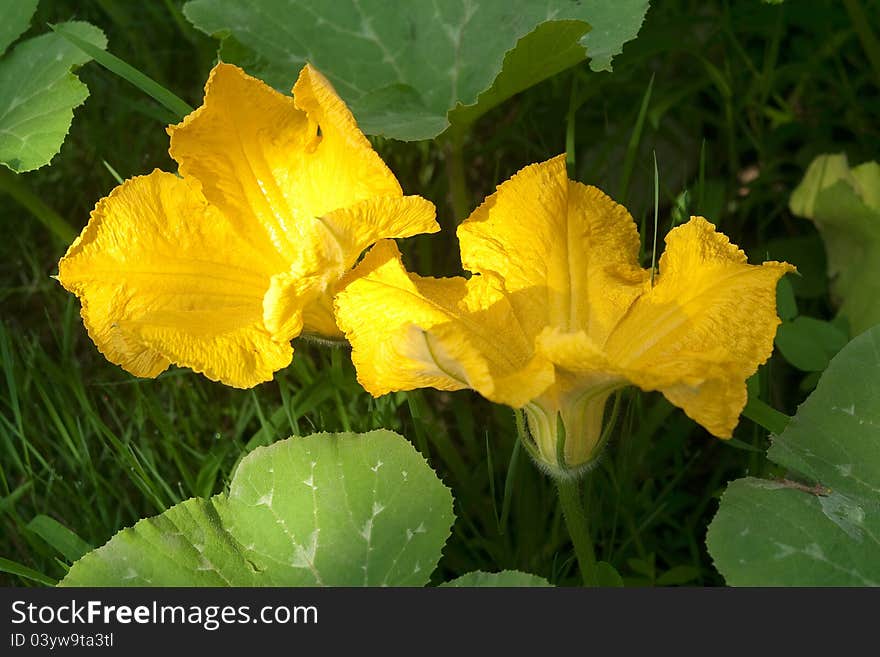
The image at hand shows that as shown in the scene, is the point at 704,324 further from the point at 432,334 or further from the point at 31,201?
the point at 31,201

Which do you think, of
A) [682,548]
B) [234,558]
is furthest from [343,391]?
[682,548]

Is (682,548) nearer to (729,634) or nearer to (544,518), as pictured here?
(544,518)

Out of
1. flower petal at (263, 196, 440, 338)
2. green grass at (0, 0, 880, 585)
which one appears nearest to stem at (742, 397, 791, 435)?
green grass at (0, 0, 880, 585)

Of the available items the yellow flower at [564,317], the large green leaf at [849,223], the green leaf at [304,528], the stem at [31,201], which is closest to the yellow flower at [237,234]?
the yellow flower at [564,317]

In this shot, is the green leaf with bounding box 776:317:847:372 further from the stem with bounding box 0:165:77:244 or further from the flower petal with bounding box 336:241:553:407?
the stem with bounding box 0:165:77:244

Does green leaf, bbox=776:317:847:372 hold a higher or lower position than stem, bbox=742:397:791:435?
lower

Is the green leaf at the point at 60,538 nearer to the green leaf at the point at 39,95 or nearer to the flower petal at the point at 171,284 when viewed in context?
the flower petal at the point at 171,284
